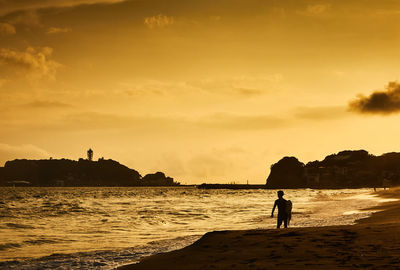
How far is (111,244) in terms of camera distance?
78.9ft

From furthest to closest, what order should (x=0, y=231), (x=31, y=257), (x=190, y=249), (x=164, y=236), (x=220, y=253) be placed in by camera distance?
1. (x=0, y=231)
2. (x=164, y=236)
3. (x=31, y=257)
4. (x=190, y=249)
5. (x=220, y=253)

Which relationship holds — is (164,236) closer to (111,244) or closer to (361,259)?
(111,244)

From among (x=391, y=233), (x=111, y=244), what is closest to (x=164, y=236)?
(x=111, y=244)

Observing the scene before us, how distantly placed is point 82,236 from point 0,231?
312 inches

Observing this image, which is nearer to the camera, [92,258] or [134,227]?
[92,258]

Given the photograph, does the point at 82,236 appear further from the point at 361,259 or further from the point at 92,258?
the point at 361,259

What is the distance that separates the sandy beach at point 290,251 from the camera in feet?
39.4

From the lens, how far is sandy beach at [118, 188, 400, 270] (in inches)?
473

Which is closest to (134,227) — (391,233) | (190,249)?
(190,249)

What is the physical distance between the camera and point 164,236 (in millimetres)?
27906

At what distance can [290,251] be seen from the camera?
14.3m

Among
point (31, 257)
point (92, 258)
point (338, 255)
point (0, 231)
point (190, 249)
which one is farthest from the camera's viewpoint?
point (0, 231)

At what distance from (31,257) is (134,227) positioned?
569 inches

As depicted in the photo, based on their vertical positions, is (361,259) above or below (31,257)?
above
